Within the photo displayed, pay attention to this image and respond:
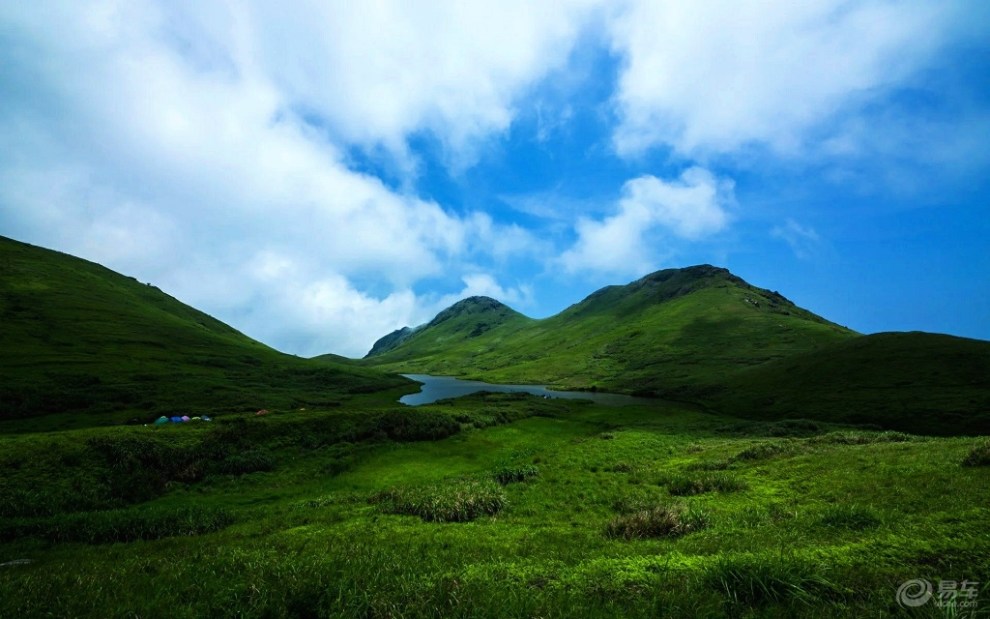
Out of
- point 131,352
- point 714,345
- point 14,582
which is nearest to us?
point 14,582

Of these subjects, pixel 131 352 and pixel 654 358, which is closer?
pixel 131 352

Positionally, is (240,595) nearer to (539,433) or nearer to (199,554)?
(199,554)

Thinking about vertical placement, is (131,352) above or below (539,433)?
above

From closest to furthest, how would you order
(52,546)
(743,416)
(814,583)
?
(814,583) → (52,546) → (743,416)

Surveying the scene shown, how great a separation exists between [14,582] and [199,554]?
4418mm

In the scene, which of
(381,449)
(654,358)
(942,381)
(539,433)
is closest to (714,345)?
(654,358)

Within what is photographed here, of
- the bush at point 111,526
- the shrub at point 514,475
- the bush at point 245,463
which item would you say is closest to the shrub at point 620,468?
the shrub at point 514,475

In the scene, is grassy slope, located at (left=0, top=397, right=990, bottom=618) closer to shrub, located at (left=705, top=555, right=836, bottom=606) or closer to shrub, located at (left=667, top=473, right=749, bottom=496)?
shrub, located at (left=705, top=555, right=836, bottom=606)

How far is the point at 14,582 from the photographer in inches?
410

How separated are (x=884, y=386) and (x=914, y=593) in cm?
10699

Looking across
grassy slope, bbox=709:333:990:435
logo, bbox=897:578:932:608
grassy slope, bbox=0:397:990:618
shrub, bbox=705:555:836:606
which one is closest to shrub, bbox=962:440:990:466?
grassy slope, bbox=0:397:990:618

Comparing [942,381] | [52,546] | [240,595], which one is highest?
[942,381]

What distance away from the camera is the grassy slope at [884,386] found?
68.7 m

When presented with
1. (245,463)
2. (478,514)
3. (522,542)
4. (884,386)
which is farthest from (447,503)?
(884,386)
